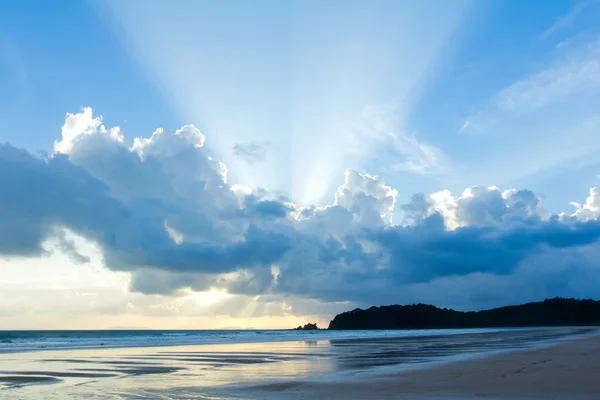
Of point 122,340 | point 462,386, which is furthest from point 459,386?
point 122,340

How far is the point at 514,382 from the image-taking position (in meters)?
18.1

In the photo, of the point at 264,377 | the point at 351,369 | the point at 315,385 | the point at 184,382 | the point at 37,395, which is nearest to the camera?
the point at 37,395

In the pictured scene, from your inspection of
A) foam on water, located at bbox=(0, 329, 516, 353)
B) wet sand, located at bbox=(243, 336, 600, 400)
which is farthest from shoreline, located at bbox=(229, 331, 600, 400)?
foam on water, located at bbox=(0, 329, 516, 353)

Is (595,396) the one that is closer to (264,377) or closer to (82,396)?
(264,377)

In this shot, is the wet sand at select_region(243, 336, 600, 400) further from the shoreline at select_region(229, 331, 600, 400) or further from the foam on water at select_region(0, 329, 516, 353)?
the foam on water at select_region(0, 329, 516, 353)

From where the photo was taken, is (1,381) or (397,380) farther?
(1,381)

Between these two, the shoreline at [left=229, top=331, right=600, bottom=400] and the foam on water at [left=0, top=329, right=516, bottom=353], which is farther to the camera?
the foam on water at [left=0, top=329, right=516, bottom=353]

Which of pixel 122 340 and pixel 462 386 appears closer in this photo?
pixel 462 386

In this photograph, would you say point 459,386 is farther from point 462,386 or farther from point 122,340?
point 122,340

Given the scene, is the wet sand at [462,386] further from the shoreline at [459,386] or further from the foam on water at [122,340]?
the foam on water at [122,340]

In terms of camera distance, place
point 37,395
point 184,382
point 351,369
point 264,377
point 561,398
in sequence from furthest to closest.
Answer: point 351,369, point 264,377, point 184,382, point 37,395, point 561,398

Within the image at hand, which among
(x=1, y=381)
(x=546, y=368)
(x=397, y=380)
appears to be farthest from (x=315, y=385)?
(x=1, y=381)

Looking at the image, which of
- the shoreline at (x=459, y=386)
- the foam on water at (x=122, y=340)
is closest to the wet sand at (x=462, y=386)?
the shoreline at (x=459, y=386)

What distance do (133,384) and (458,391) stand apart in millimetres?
11904
